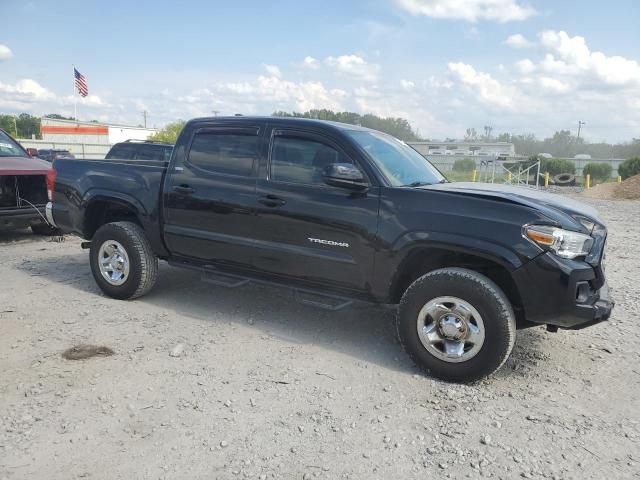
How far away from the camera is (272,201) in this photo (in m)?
4.29

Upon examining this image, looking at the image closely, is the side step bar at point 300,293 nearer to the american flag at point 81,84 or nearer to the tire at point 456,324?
the tire at point 456,324

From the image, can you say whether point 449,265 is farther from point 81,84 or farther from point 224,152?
point 81,84

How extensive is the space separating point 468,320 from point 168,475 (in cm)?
217

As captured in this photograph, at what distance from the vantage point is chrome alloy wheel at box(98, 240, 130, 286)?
517 cm

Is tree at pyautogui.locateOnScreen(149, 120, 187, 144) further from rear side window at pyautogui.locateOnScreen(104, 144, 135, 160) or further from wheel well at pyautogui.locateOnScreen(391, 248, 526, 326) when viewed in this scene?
wheel well at pyautogui.locateOnScreen(391, 248, 526, 326)

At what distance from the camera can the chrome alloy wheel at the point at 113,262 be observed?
517cm

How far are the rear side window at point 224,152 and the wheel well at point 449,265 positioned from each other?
1.65 metres

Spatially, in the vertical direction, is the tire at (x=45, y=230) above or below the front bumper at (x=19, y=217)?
below

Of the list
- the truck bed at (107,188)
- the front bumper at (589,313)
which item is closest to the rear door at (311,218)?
the truck bed at (107,188)

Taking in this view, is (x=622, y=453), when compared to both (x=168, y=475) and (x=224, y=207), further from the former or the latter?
(x=224, y=207)

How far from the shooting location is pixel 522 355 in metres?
4.12

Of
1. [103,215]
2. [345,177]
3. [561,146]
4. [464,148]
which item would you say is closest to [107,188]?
[103,215]

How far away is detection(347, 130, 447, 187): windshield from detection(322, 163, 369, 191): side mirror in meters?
0.23

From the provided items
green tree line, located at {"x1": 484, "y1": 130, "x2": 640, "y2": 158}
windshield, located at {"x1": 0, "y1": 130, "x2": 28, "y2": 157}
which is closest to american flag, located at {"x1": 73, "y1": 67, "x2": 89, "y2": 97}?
windshield, located at {"x1": 0, "y1": 130, "x2": 28, "y2": 157}
